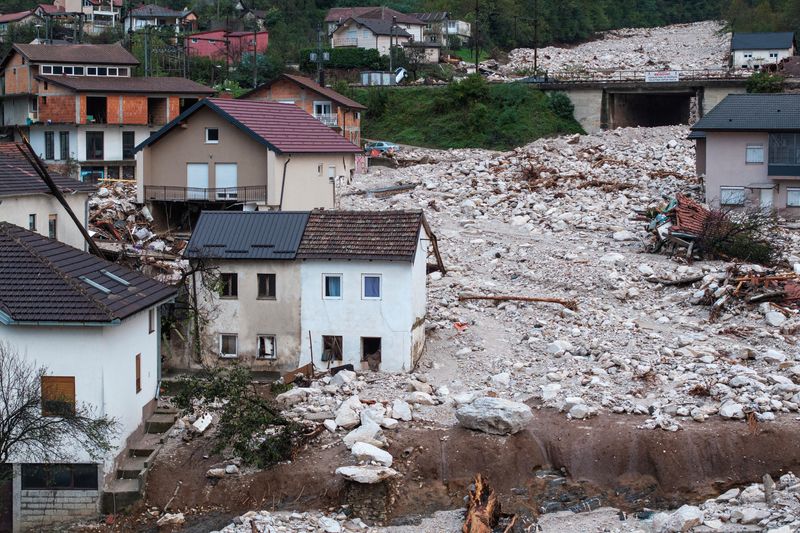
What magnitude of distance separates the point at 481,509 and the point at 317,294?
9.26 metres

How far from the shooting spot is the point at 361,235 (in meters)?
30.1

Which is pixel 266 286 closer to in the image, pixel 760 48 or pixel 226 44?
pixel 226 44

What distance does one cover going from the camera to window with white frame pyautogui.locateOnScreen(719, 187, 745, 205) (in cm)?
4644

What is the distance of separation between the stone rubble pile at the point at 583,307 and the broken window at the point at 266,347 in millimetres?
3626

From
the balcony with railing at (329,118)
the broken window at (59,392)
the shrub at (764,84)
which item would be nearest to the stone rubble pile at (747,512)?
the broken window at (59,392)

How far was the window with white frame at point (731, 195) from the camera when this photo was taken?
152 feet

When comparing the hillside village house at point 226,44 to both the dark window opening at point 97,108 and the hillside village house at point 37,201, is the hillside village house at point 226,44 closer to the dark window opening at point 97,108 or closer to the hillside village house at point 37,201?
the dark window opening at point 97,108

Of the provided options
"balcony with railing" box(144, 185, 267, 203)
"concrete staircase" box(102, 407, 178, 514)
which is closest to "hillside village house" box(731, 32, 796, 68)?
"balcony with railing" box(144, 185, 267, 203)

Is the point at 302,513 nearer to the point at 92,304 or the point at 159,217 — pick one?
the point at 92,304

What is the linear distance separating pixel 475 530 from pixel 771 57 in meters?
73.1

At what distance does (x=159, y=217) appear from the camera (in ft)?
139

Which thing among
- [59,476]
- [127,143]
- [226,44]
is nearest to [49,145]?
[127,143]

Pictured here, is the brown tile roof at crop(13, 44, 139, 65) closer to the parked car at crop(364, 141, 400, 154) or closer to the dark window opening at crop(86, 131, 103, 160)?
the dark window opening at crop(86, 131, 103, 160)

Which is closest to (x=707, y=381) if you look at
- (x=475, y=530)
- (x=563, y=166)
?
(x=475, y=530)
